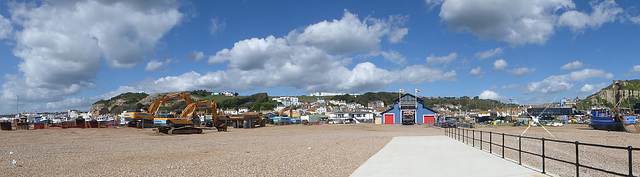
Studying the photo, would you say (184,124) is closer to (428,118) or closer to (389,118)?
(389,118)

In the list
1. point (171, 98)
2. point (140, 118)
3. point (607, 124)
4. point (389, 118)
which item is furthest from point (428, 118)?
point (140, 118)

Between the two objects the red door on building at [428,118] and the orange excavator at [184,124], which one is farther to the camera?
the red door on building at [428,118]

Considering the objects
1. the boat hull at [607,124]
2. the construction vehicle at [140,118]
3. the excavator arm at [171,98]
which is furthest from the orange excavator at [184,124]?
the boat hull at [607,124]

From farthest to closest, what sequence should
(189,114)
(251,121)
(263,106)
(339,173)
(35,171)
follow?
1. (263,106)
2. (251,121)
3. (189,114)
4. (35,171)
5. (339,173)

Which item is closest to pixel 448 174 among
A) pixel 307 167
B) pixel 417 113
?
pixel 307 167

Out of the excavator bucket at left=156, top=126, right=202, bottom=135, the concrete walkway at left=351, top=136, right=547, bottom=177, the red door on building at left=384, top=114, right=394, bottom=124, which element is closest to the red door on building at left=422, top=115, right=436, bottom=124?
the red door on building at left=384, top=114, right=394, bottom=124

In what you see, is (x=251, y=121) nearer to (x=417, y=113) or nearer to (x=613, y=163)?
(x=417, y=113)

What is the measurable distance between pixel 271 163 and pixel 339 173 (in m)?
2.95

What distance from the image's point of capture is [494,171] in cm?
925

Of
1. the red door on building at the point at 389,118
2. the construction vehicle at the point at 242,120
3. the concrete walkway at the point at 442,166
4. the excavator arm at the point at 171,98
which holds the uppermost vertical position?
the excavator arm at the point at 171,98

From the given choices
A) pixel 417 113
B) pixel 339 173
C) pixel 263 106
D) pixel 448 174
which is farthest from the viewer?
pixel 263 106

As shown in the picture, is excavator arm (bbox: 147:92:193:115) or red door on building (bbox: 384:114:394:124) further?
red door on building (bbox: 384:114:394:124)

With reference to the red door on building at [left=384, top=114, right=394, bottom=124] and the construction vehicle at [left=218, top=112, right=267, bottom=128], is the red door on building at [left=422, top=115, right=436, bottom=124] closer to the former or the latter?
the red door on building at [left=384, top=114, right=394, bottom=124]

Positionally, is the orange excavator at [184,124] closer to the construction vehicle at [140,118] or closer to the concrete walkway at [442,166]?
the construction vehicle at [140,118]
